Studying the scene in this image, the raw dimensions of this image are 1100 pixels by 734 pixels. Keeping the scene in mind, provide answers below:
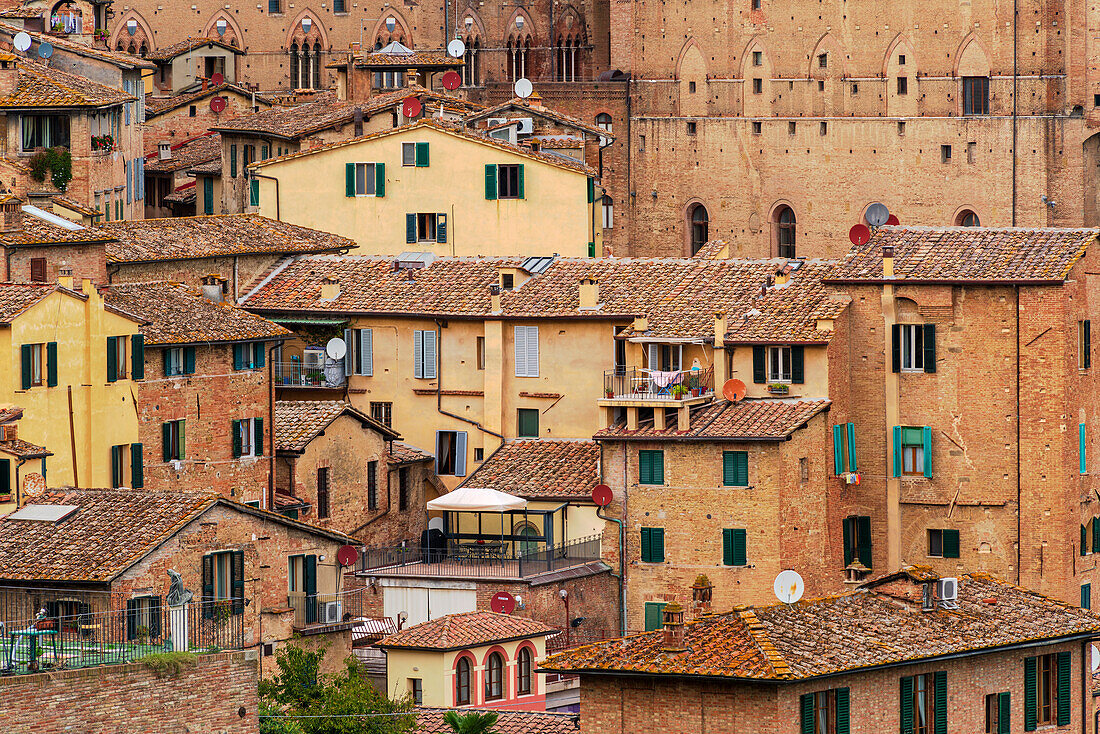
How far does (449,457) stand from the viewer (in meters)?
59.8

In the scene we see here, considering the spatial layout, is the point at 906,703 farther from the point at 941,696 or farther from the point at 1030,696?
the point at 1030,696

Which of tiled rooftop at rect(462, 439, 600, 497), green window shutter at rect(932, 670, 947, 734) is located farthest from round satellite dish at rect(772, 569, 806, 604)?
tiled rooftop at rect(462, 439, 600, 497)

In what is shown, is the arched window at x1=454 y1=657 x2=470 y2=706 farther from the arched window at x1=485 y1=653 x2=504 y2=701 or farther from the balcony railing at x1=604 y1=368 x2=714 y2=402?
the balcony railing at x1=604 y1=368 x2=714 y2=402

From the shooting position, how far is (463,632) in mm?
48031

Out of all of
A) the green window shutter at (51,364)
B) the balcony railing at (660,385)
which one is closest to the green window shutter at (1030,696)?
the balcony railing at (660,385)

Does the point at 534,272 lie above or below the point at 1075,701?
above

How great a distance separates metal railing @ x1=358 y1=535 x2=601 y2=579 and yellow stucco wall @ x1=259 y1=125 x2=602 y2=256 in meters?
10.7

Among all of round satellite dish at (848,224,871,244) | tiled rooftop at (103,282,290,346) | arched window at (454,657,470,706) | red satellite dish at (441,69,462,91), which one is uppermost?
red satellite dish at (441,69,462,91)

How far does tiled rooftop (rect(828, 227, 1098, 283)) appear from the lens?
56094 millimetres

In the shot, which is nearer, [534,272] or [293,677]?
[293,677]

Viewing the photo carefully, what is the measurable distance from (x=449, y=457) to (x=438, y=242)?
737 cm

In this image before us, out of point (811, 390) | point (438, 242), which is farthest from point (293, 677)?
point (438, 242)

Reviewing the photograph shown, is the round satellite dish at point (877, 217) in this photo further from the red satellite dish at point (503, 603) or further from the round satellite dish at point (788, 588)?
the round satellite dish at point (788, 588)

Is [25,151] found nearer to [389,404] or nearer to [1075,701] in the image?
[389,404]
